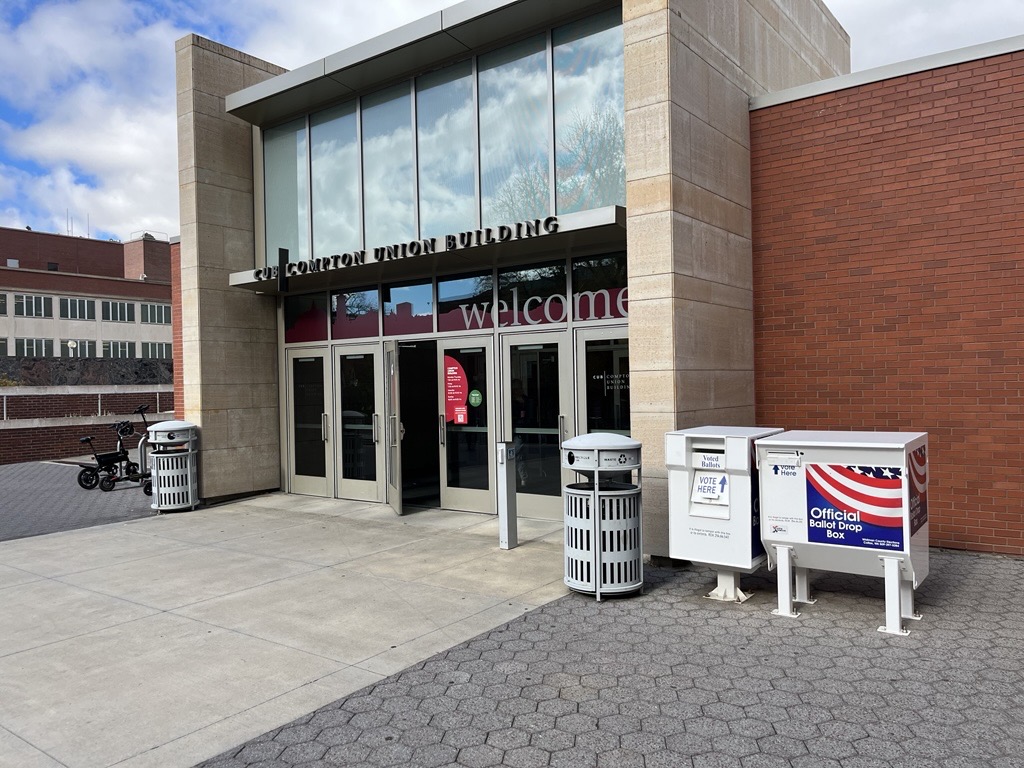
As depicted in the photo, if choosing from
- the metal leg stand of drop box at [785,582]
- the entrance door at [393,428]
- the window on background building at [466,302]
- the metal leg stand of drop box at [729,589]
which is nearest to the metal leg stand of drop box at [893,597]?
the metal leg stand of drop box at [785,582]

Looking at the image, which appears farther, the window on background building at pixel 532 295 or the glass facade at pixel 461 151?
the window on background building at pixel 532 295

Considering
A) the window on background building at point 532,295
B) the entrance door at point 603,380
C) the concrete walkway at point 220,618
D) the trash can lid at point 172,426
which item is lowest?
the concrete walkway at point 220,618

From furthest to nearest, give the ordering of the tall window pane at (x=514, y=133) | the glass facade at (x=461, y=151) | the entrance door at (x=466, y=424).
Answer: the entrance door at (x=466, y=424) < the tall window pane at (x=514, y=133) < the glass facade at (x=461, y=151)

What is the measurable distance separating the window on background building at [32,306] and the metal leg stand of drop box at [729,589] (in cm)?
5954

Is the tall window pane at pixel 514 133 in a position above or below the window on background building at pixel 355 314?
above

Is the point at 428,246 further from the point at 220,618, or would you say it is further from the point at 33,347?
the point at 33,347

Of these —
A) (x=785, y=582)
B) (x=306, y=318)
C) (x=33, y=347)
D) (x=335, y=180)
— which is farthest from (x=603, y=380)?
(x=33, y=347)

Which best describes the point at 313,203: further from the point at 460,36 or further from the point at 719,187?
the point at 719,187

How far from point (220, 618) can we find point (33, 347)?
5850 centimetres

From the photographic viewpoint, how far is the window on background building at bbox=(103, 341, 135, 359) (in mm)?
58344

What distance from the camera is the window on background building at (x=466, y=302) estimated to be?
33.9 feet

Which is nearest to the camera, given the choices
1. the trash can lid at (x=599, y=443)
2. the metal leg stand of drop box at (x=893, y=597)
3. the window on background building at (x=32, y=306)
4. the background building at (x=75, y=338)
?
the metal leg stand of drop box at (x=893, y=597)

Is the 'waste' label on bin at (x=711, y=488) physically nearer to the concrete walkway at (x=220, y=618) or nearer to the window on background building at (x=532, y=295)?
the concrete walkway at (x=220, y=618)

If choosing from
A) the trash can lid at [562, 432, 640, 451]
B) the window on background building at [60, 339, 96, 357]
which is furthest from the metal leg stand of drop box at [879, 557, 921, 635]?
the window on background building at [60, 339, 96, 357]
